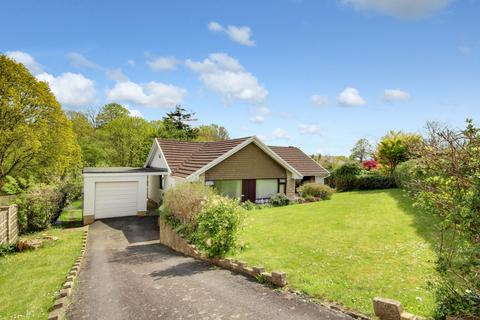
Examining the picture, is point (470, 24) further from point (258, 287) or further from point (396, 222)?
point (258, 287)

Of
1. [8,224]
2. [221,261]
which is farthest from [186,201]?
[8,224]

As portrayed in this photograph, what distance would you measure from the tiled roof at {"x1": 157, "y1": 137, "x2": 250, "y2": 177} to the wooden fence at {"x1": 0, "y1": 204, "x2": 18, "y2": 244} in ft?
31.3

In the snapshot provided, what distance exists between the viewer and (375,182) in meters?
28.7

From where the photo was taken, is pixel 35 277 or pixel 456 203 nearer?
pixel 456 203

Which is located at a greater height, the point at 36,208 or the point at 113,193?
the point at 113,193

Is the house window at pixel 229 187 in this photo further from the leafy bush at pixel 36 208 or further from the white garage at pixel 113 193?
the leafy bush at pixel 36 208

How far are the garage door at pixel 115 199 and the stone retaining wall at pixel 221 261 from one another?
298 inches

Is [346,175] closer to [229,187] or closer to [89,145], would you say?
[229,187]

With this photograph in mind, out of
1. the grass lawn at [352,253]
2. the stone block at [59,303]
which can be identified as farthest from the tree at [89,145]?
the stone block at [59,303]

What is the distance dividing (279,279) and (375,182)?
2480cm

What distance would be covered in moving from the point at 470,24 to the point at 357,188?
21.8m

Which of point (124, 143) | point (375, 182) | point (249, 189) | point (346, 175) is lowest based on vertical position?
point (249, 189)

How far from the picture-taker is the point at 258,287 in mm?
7121

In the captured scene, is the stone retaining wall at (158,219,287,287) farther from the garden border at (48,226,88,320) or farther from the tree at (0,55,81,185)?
the tree at (0,55,81,185)
